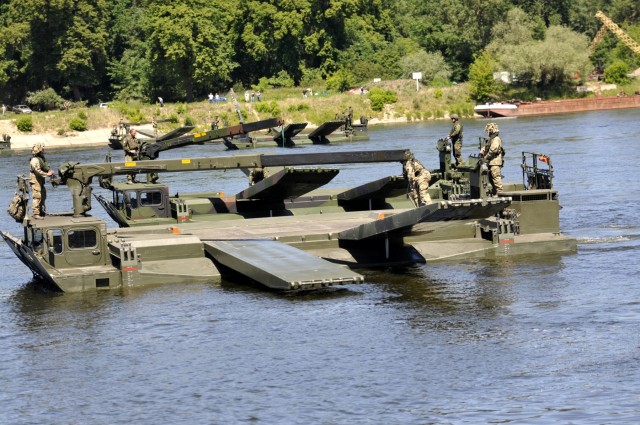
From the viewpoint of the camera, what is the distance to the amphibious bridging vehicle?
3047 centimetres

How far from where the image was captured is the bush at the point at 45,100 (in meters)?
126

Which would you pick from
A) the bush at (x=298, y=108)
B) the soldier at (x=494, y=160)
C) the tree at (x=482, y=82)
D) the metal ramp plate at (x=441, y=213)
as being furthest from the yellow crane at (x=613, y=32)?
the metal ramp plate at (x=441, y=213)

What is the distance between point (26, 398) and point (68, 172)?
1138 centimetres

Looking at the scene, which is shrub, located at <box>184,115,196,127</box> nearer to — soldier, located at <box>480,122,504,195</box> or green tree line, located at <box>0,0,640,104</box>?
green tree line, located at <box>0,0,640,104</box>

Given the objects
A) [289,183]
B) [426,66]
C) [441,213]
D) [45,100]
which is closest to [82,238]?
[289,183]

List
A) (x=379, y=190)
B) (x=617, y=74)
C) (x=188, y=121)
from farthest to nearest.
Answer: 1. (x=617, y=74)
2. (x=188, y=121)
3. (x=379, y=190)

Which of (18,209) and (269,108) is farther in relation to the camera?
(269,108)

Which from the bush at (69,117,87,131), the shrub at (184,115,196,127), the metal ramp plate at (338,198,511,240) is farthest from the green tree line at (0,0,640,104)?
the metal ramp plate at (338,198,511,240)

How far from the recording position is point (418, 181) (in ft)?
107

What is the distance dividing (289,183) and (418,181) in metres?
5.90

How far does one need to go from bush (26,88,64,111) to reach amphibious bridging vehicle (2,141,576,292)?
89.7m

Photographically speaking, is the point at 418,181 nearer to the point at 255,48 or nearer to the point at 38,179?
the point at 38,179

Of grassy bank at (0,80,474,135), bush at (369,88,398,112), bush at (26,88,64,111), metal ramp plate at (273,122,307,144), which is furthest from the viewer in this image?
bush at (26,88,64,111)

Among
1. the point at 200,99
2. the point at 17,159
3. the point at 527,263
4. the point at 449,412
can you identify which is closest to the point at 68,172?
the point at 527,263
